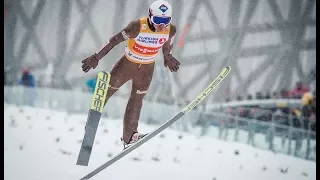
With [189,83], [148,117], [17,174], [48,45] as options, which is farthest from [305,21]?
[17,174]

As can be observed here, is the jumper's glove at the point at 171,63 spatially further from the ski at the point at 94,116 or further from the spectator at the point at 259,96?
the spectator at the point at 259,96

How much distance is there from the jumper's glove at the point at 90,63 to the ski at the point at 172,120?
27.6 inches

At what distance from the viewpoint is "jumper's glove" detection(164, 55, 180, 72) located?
192 inches

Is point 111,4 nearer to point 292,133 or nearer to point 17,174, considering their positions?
point 17,174

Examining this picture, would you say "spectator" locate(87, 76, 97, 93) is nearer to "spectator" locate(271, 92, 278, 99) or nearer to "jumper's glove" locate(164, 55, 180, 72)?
"jumper's glove" locate(164, 55, 180, 72)

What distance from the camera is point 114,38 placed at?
4664 mm

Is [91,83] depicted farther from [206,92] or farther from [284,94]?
[284,94]

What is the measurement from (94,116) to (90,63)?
424mm

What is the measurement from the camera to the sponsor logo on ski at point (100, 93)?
4645 mm

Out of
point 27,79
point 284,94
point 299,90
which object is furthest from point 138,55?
point 299,90

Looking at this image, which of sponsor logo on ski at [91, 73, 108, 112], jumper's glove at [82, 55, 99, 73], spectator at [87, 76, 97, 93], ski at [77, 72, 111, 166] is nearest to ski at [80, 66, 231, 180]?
ski at [77, 72, 111, 166]

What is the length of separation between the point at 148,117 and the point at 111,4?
3.25 ft

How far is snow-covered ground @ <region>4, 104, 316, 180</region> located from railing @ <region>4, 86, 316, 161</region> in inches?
3.3

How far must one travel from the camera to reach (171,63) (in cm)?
490
